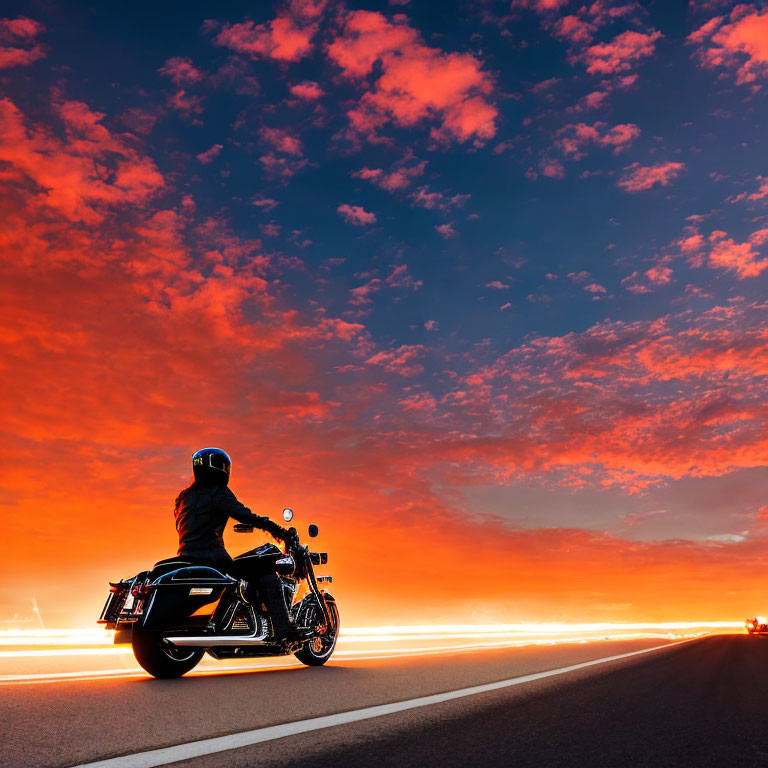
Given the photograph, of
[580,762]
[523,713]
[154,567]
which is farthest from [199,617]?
[580,762]

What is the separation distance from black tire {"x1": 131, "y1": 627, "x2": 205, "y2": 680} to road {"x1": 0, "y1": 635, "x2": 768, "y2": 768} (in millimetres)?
237

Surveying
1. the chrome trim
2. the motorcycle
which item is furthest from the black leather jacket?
the chrome trim

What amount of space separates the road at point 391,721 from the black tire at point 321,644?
1.05 metres

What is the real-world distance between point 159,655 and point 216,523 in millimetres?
1549

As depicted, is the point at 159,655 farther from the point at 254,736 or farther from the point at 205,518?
the point at 254,736

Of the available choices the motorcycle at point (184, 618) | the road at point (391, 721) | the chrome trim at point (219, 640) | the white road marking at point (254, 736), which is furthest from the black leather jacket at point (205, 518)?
the white road marking at point (254, 736)

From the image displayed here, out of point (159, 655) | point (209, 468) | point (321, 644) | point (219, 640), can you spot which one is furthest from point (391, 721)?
point (321, 644)

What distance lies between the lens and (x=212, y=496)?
A: 8961 millimetres

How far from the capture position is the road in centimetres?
429

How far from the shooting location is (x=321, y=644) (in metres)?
10.8

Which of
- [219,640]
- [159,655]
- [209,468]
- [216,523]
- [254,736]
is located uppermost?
[209,468]

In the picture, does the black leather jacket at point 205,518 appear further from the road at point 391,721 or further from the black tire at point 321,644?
the black tire at point 321,644

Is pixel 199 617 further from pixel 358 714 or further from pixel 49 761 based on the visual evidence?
pixel 49 761

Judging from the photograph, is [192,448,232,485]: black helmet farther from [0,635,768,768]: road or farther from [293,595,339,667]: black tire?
[293,595,339,667]: black tire
